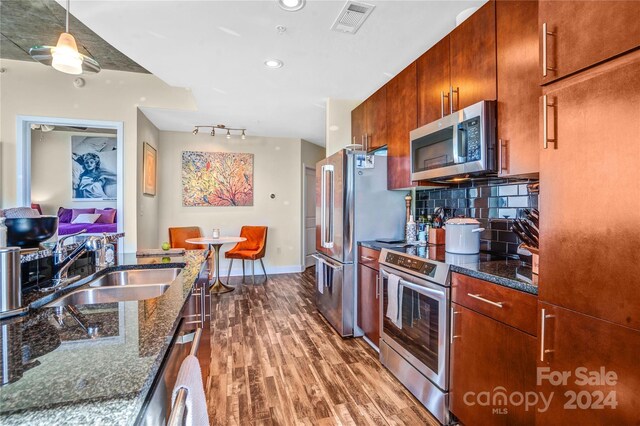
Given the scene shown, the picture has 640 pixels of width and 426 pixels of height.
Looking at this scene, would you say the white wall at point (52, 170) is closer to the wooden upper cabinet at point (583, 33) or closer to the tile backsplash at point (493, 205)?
the tile backsplash at point (493, 205)

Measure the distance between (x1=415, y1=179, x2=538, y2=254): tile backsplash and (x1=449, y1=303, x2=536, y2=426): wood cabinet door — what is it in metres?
0.74

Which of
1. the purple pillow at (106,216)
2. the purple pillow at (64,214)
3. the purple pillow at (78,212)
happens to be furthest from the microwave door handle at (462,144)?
the purple pillow at (64,214)

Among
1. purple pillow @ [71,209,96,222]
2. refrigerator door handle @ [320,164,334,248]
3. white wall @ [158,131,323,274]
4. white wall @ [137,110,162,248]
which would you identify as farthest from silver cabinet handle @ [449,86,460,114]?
purple pillow @ [71,209,96,222]

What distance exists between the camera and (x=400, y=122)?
2697mm

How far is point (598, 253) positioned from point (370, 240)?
6.55 feet

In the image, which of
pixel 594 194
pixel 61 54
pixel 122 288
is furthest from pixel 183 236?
pixel 594 194

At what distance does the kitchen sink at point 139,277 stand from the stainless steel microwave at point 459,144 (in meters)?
1.76

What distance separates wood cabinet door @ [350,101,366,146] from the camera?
11.2ft

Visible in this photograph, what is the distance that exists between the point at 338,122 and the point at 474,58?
198 cm

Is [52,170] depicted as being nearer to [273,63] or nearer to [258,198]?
[258,198]

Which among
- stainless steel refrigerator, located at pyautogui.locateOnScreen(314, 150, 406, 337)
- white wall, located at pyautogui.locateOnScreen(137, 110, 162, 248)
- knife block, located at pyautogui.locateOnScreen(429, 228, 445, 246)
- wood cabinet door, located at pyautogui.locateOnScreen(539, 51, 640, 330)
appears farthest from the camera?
white wall, located at pyautogui.locateOnScreen(137, 110, 162, 248)

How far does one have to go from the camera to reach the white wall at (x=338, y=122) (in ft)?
12.3

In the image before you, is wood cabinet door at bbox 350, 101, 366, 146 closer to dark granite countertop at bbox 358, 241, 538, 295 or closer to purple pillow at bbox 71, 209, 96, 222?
dark granite countertop at bbox 358, 241, 538, 295

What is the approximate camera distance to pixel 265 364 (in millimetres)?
2480
